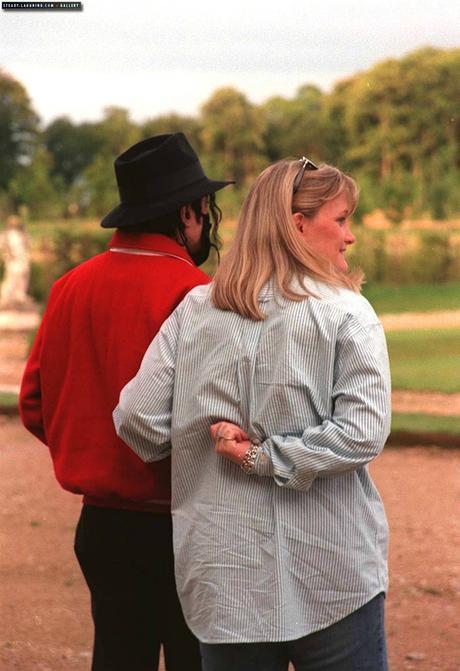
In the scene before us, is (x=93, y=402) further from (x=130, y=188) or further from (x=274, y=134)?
(x=274, y=134)

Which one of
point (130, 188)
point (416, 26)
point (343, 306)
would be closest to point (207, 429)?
point (343, 306)

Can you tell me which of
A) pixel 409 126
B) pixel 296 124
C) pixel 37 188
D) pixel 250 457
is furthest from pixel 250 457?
pixel 37 188

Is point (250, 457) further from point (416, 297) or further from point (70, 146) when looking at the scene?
point (70, 146)

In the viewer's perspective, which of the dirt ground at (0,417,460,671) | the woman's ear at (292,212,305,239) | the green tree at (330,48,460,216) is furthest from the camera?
the green tree at (330,48,460,216)

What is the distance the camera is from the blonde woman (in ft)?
4.98

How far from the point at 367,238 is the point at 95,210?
6.12ft

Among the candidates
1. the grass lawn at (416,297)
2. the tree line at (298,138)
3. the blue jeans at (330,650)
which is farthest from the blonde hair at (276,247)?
the grass lawn at (416,297)

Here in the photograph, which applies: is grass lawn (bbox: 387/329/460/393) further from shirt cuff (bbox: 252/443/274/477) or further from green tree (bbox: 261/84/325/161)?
shirt cuff (bbox: 252/443/274/477)

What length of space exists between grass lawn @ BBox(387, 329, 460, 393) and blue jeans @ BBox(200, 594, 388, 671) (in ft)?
20.8

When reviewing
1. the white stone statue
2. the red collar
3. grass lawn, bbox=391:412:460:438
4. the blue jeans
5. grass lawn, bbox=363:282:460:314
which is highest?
the red collar

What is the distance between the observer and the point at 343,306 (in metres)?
1.53

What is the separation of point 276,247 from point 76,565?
3462mm

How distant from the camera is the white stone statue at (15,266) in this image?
825 centimetres

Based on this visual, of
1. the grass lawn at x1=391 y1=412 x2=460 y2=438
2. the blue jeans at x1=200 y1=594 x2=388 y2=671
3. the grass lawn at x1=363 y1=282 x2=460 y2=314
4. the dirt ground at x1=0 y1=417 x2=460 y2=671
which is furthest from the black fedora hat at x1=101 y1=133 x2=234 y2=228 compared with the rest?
the grass lawn at x1=363 y1=282 x2=460 y2=314
